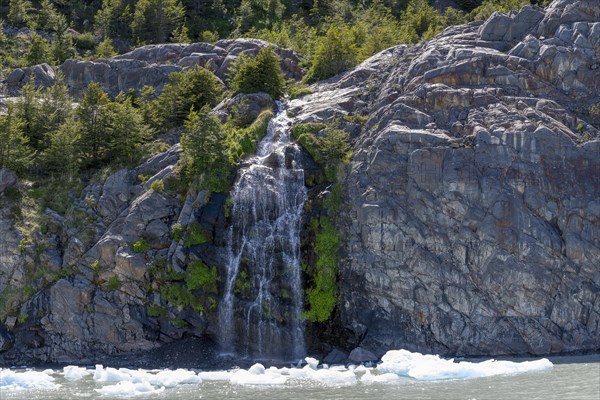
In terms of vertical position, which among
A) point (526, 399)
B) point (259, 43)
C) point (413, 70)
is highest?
point (259, 43)

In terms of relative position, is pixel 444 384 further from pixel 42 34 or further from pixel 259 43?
pixel 42 34

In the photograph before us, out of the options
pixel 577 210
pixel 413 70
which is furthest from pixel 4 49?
pixel 577 210

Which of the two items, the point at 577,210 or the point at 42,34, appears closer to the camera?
the point at 577,210

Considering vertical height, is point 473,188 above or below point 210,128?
below

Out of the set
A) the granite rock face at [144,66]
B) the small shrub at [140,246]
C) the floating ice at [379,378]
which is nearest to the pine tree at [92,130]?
the granite rock face at [144,66]

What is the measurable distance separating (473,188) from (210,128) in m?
13.9

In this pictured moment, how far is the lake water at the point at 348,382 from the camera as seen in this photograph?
94.6 ft

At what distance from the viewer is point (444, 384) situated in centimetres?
3041

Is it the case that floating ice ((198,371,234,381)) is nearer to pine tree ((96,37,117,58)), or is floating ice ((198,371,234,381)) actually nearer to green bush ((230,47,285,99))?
green bush ((230,47,285,99))

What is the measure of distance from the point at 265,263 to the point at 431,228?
27.0ft

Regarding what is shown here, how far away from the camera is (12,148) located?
46.6 meters

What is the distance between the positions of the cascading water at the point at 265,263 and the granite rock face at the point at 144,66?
47.8ft

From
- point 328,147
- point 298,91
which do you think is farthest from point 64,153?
point 328,147

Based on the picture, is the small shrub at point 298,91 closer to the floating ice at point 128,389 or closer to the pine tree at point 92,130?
the pine tree at point 92,130
